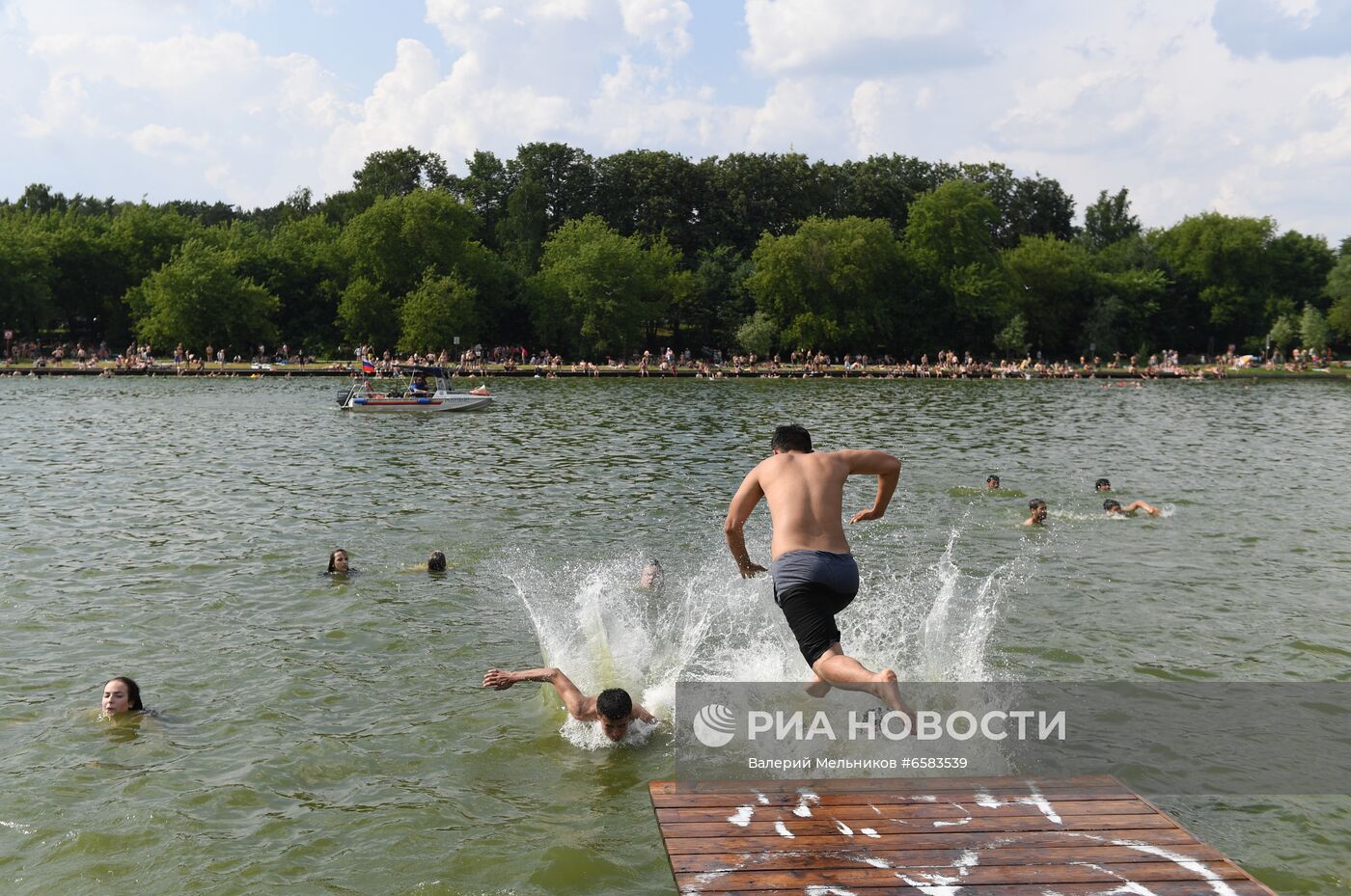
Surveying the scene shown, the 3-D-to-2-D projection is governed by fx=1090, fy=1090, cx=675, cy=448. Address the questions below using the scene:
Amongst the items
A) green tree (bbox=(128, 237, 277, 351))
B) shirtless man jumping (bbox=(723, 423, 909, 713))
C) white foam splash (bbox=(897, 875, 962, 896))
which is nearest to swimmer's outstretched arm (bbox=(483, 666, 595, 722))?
shirtless man jumping (bbox=(723, 423, 909, 713))

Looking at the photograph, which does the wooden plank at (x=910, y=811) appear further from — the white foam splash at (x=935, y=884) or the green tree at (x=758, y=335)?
the green tree at (x=758, y=335)

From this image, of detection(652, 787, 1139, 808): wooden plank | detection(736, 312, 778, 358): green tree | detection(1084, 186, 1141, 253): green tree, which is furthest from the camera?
detection(1084, 186, 1141, 253): green tree

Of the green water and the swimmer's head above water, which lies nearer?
the green water

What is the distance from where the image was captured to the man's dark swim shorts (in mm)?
9008

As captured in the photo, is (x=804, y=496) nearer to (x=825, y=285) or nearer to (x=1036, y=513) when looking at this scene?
(x=1036, y=513)

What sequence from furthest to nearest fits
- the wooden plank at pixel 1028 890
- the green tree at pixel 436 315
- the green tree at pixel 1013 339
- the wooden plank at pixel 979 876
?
the green tree at pixel 1013 339 < the green tree at pixel 436 315 < the wooden plank at pixel 979 876 < the wooden plank at pixel 1028 890

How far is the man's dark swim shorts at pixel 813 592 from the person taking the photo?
9.01m

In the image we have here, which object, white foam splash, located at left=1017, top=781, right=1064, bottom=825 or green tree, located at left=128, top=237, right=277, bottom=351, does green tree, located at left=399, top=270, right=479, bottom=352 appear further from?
white foam splash, located at left=1017, top=781, right=1064, bottom=825

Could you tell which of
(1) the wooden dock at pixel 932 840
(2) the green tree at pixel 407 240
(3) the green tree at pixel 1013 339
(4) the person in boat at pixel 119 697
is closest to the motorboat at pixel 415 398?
(4) the person in boat at pixel 119 697

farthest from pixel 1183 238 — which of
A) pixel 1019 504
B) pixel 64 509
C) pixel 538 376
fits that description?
pixel 64 509

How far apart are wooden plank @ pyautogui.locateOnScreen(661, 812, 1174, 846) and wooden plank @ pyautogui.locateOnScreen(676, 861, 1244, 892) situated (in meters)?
0.55

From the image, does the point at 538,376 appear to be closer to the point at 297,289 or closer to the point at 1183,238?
the point at 297,289

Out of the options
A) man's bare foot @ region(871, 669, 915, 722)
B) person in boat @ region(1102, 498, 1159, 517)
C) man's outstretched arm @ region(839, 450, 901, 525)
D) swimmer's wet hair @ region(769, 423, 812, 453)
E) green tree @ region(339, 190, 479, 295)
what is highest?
green tree @ region(339, 190, 479, 295)

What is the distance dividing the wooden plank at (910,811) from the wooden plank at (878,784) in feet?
Result: 1.03
